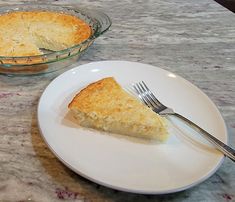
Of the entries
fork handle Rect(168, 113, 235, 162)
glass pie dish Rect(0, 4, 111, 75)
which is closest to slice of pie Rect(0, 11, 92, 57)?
glass pie dish Rect(0, 4, 111, 75)

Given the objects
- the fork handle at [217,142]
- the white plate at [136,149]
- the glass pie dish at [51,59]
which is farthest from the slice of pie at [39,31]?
the fork handle at [217,142]

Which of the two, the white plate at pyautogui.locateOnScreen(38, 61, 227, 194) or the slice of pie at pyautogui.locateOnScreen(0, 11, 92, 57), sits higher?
the slice of pie at pyautogui.locateOnScreen(0, 11, 92, 57)

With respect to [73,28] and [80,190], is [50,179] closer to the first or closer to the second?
[80,190]

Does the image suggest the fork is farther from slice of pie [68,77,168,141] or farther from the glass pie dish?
the glass pie dish

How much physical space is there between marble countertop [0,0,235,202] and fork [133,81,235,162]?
5 centimetres

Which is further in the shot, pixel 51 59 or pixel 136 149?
pixel 51 59

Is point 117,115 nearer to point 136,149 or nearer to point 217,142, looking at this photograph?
point 136,149

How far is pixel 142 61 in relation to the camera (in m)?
0.97

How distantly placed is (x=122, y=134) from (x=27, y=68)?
34cm

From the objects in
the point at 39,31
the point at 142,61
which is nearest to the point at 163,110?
the point at 142,61

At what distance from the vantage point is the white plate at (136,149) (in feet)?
1.70

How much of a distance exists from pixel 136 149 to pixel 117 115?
0.09m

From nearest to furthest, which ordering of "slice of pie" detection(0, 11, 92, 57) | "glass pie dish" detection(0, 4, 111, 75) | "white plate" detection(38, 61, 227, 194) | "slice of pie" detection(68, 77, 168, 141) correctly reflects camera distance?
"white plate" detection(38, 61, 227, 194) → "slice of pie" detection(68, 77, 168, 141) → "glass pie dish" detection(0, 4, 111, 75) → "slice of pie" detection(0, 11, 92, 57)

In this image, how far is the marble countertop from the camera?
540 millimetres
